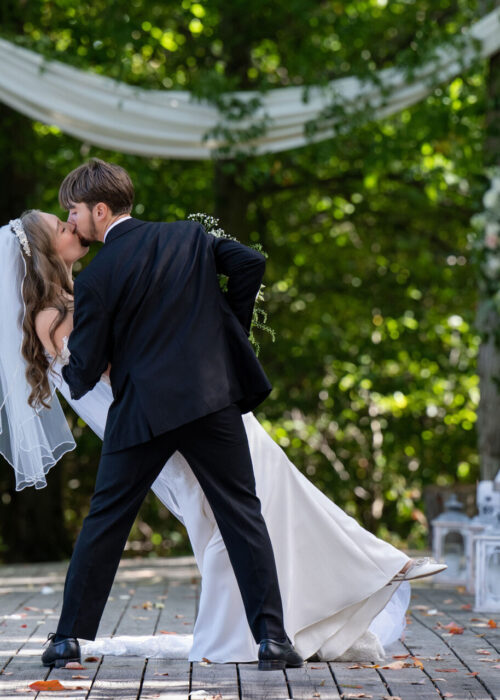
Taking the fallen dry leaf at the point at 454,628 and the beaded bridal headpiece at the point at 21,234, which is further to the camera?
the fallen dry leaf at the point at 454,628

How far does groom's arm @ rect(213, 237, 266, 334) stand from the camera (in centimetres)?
375

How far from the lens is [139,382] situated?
363 cm

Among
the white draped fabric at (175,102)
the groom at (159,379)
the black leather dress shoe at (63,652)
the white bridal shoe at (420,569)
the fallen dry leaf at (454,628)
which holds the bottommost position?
the fallen dry leaf at (454,628)

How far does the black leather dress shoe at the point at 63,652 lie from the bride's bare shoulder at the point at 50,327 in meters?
1.08

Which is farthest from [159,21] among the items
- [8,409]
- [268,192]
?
[8,409]

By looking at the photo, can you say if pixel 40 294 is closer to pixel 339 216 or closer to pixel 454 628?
pixel 454 628

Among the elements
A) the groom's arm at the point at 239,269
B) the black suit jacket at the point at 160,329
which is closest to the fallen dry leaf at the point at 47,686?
the black suit jacket at the point at 160,329

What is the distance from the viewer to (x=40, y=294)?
4.09 metres

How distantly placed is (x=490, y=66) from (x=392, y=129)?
1.74 meters

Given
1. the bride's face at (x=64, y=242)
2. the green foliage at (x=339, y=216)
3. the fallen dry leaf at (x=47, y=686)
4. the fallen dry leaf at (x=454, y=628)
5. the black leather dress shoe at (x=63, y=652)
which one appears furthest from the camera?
the green foliage at (x=339, y=216)

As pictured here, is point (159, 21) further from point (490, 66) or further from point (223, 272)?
point (223, 272)

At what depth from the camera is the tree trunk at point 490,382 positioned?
7871mm

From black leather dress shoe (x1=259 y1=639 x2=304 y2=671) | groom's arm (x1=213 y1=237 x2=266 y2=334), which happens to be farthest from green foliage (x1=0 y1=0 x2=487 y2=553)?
black leather dress shoe (x1=259 y1=639 x2=304 y2=671)

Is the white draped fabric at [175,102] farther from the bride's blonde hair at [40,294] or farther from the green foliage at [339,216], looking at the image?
the bride's blonde hair at [40,294]
